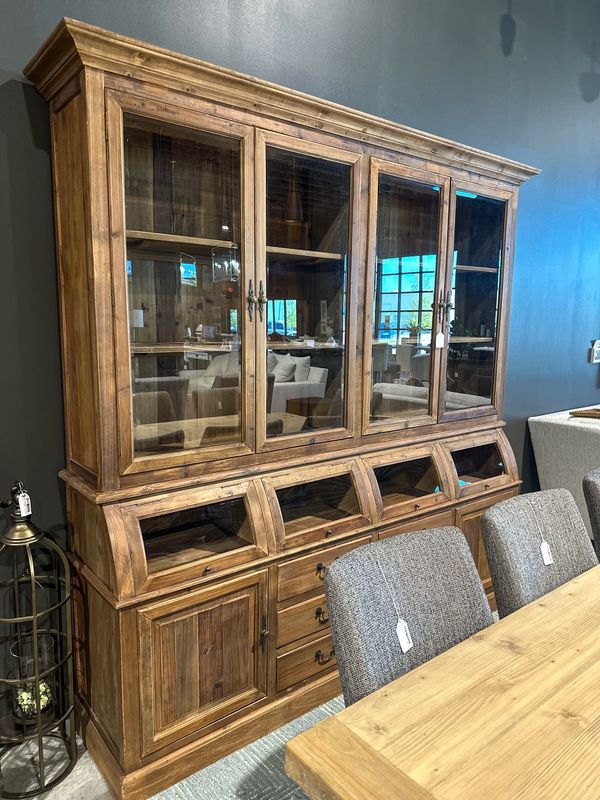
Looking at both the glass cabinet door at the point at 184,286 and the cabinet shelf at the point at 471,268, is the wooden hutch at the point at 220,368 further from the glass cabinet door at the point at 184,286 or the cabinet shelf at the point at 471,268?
the cabinet shelf at the point at 471,268

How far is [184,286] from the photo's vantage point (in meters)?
1.84

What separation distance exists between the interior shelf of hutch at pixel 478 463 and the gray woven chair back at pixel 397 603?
1351 mm

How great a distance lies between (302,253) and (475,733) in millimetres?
1569

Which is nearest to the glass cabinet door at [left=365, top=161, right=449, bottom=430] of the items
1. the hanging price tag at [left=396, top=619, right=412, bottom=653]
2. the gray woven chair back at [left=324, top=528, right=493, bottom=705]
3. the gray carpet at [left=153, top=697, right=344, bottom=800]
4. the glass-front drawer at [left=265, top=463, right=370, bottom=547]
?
the glass-front drawer at [left=265, top=463, right=370, bottom=547]

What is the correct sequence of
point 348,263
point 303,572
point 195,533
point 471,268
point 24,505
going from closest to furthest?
point 24,505 → point 195,533 → point 303,572 → point 348,263 → point 471,268

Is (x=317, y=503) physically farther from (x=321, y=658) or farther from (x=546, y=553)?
(x=546, y=553)

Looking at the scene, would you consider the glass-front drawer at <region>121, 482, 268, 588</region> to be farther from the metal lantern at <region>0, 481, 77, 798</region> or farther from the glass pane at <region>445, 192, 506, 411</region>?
the glass pane at <region>445, 192, 506, 411</region>

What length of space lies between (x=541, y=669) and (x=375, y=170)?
1721 millimetres

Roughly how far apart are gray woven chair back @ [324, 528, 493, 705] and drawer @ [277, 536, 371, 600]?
2.09 feet

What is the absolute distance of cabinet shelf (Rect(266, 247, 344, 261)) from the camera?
1.93m

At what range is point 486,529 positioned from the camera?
4.82ft

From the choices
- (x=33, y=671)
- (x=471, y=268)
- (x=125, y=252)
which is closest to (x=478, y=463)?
(x=471, y=268)

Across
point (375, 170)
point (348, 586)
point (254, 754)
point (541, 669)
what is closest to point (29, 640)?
point (254, 754)

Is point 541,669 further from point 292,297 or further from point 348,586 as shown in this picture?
point 292,297
